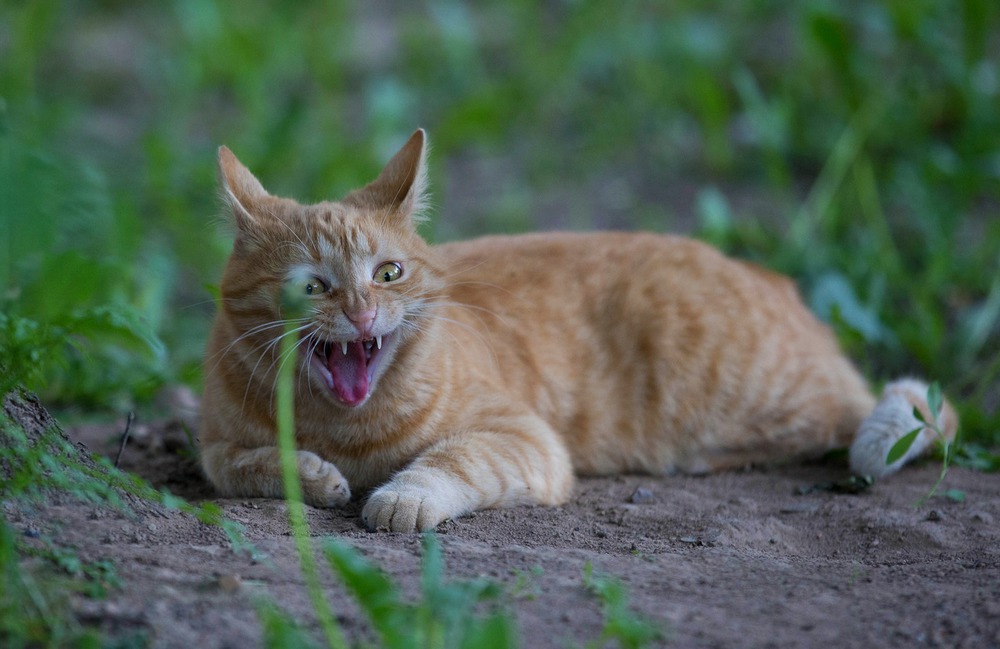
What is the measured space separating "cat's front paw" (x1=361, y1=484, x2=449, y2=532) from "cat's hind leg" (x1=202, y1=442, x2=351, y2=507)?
0.19 meters

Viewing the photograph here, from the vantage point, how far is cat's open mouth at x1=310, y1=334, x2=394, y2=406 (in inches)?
121

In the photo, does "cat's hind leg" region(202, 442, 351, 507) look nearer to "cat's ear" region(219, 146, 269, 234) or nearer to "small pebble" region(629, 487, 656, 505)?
"cat's ear" region(219, 146, 269, 234)

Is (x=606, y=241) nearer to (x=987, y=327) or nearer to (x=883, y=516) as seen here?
(x=883, y=516)

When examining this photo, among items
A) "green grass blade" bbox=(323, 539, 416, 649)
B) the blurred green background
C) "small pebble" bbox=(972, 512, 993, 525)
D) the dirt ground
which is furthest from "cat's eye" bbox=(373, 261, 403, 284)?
"small pebble" bbox=(972, 512, 993, 525)

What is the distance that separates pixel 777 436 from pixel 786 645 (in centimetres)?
200

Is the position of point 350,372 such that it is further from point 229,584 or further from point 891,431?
point 891,431

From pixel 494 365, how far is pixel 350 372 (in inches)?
30.4

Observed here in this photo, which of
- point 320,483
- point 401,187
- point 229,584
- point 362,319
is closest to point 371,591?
point 229,584

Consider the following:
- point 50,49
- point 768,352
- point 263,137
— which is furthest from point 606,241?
point 50,49

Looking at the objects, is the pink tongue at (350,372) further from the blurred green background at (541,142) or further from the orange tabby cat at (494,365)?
the blurred green background at (541,142)

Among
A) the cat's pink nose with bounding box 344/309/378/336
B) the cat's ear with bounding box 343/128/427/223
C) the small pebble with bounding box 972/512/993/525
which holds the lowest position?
the small pebble with bounding box 972/512/993/525

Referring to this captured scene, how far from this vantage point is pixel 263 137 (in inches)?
247

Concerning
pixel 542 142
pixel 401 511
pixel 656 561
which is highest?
pixel 542 142

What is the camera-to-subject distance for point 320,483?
311 cm
